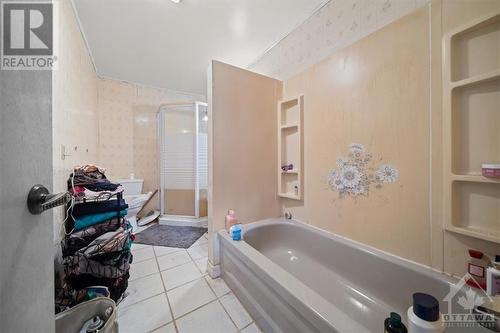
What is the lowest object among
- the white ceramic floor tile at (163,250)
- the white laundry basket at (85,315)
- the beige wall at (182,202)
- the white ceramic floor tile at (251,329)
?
the white ceramic floor tile at (251,329)

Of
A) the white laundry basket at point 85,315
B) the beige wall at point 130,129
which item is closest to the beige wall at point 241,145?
the white laundry basket at point 85,315

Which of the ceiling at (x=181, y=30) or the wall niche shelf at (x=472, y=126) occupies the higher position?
the ceiling at (x=181, y=30)

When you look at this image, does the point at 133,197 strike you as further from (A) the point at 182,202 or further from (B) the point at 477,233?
(B) the point at 477,233

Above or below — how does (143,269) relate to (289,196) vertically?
below

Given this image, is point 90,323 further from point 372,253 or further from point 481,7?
point 481,7

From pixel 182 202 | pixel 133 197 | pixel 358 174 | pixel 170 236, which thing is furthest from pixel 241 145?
pixel 133 197

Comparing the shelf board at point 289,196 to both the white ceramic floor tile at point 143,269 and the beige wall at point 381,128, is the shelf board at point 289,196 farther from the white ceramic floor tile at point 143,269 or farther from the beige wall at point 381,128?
the white ceramic floor tile at point 143,269

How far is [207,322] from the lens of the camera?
46.5 inches

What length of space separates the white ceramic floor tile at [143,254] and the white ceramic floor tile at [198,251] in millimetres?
407

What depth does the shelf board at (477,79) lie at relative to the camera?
81 cm

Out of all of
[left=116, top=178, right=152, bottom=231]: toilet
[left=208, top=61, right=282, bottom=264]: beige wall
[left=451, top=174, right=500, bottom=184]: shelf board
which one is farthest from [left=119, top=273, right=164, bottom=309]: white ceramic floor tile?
[left=451, top=174, right=500, bottom=184]: shelf board

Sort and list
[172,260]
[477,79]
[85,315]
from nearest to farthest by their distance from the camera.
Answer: [477,79]
[85,315]
[172,260]

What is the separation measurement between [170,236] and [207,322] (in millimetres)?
1597

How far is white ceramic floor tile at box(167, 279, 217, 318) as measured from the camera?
4.24 feet
